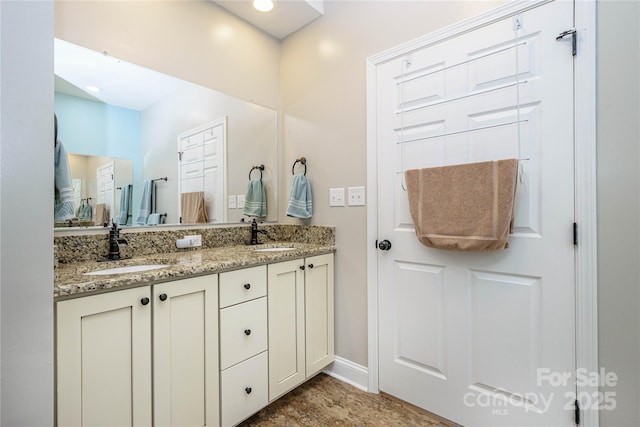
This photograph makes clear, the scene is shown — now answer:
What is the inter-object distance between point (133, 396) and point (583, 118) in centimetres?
203

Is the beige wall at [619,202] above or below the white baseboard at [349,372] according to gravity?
above

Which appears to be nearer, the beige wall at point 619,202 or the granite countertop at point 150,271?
the granite countertop at point 150,271

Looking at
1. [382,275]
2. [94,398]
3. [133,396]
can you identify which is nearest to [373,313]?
[382,275]

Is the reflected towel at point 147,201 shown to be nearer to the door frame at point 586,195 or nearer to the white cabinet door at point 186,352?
the white cabinet door at point 186,352

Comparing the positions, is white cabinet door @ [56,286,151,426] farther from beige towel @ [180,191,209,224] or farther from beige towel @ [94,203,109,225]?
beige towel @ [180,191,209,224]

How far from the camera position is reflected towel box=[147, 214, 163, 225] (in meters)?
1.66

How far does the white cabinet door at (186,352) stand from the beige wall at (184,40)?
130 centimetres

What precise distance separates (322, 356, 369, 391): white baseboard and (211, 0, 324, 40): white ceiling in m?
2.36

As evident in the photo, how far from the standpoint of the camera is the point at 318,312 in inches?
72.0

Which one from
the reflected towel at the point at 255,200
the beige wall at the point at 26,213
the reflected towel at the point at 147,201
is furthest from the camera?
the reflected towel at the point at 255,200

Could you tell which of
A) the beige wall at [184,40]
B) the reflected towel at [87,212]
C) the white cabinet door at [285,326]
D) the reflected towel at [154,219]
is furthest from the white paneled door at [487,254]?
the reflected towel at [87,212]

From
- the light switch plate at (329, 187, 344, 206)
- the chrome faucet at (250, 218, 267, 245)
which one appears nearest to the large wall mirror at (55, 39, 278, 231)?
the chrome faucet at (250, 218, 267, 245)

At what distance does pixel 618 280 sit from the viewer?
3.59ft

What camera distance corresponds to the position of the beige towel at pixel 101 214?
1.47 metres
